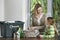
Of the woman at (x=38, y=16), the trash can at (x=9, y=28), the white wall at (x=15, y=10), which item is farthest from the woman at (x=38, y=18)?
the trash can at (x=9, y=28)

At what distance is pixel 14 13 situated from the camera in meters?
2.73

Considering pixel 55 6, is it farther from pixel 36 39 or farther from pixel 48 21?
pixel 36 39

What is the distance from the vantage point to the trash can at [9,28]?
257cm

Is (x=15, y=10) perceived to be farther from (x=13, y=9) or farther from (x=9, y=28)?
(x=9, y=28)

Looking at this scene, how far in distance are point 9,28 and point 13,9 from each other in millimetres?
352

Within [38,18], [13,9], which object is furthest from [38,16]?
[13,9]

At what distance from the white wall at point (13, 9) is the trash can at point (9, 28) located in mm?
154

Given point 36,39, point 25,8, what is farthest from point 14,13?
point 36,39

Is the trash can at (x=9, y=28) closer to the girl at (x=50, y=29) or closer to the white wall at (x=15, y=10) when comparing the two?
the white wall at (x=15, y=10)

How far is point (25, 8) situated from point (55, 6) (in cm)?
53

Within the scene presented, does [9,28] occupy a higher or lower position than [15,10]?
lower

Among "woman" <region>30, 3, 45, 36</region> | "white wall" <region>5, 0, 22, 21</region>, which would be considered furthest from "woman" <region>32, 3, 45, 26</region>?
"white wall" <region>5, 0, 22, 21</region>

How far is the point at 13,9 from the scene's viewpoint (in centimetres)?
274

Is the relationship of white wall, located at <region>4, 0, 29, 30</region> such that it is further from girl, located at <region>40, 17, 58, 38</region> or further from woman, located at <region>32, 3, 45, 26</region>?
girl, located at <region>40, 17, 58, 38</region>
